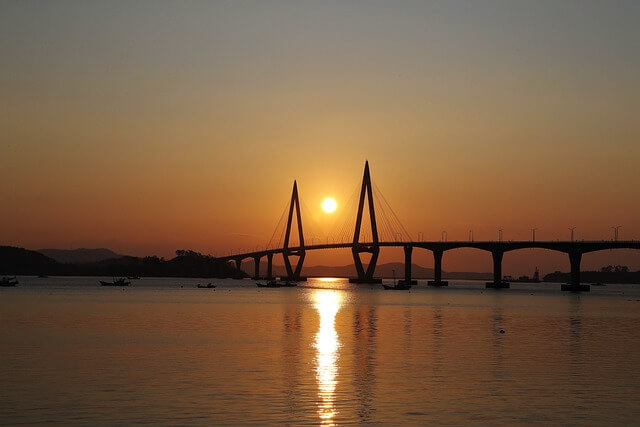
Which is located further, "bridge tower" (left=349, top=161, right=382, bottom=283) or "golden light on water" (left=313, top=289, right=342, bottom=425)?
"bridge tower" (left=349, top=161, right=382, bottom=283)

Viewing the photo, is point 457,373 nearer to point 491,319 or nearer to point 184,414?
point 184,414

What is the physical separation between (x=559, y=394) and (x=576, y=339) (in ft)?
85.7

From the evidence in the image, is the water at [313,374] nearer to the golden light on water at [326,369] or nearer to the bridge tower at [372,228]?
the golden light on water at [326,369]

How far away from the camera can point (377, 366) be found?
3850cm

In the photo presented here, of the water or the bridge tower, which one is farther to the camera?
the bridge tower

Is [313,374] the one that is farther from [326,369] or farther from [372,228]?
[372,228]

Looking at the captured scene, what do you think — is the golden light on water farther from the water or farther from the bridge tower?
A: the bridge tower

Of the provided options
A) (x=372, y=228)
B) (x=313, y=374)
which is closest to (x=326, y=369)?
(x=313, y=374)

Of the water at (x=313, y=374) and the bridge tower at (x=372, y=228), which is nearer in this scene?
the water at (x=313, y=374)

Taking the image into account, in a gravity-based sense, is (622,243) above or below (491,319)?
above

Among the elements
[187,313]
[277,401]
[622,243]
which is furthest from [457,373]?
[622,243]

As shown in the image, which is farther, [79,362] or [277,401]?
[79,362]

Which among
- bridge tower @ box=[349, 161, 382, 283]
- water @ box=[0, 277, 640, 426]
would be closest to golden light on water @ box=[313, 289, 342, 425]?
water @ box=[0, 277, 640, 426]

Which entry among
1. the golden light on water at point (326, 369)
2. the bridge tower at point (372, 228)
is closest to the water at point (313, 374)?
the golden light on water at point (326, 369)
